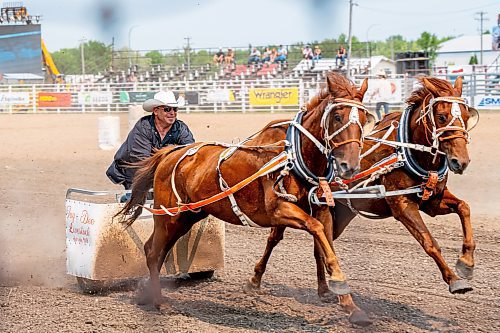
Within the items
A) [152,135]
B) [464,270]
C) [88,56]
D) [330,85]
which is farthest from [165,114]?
[88,56]

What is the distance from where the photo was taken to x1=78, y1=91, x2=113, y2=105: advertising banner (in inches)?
1212

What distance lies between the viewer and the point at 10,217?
1033 centimetres

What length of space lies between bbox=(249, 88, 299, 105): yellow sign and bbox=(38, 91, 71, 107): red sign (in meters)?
8.67

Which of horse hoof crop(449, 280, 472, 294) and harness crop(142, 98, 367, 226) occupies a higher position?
harness crop(142, 98, 367, 226)

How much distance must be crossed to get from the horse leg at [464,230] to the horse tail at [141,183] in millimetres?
2175

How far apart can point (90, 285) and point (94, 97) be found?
2549 centimetres

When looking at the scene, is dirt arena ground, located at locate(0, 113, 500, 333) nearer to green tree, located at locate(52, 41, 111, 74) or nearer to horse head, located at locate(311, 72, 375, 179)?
horse head, located at locate(311, 72, 375, 179)

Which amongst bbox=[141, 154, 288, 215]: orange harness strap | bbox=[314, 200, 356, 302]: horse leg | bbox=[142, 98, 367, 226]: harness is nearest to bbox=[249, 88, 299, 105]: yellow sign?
bbox=[314, 200, 356, 302]: horse leg

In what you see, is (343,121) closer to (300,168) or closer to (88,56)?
(300,168)

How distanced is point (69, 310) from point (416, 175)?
272cm

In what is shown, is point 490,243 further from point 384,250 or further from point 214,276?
point 214,276

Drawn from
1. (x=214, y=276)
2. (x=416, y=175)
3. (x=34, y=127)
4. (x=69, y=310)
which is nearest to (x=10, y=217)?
(x=214, y=276)

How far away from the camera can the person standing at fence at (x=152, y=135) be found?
6266mm

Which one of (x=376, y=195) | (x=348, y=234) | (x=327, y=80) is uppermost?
(x=327, y=80)
